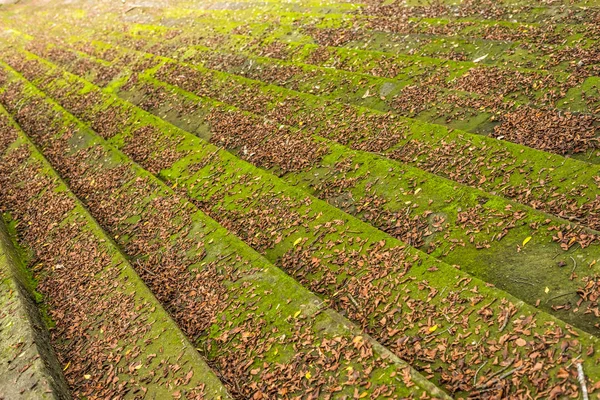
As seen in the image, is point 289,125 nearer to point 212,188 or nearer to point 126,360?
point 212,188

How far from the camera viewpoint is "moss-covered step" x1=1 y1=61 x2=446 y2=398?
14.7 feet

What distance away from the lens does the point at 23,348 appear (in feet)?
17.6

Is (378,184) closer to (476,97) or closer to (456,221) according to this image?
(456,221)

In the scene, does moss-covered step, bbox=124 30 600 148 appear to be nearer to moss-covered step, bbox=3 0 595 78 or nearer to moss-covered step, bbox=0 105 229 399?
moss-covered step, bbox=3 0 595 78

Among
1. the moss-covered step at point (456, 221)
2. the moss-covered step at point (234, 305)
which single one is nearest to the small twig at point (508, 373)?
the moss-covered step at point (234, 305)

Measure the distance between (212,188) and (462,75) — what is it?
5.83m

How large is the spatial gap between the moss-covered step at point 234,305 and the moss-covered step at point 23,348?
4.93 feet

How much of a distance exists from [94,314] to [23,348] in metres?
0.92

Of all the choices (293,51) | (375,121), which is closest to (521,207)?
(375,121)

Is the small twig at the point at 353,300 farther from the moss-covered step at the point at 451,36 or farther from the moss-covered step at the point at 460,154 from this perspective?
the moss-covered step at the point at 451,36

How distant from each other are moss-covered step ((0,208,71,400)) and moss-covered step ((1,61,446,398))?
1.50 m

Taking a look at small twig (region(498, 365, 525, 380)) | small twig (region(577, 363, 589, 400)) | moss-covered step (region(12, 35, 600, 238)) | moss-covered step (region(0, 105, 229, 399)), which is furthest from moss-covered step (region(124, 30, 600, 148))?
moss-covered step (region(0, 105, 229, 399))

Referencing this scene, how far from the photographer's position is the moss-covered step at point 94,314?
4984mm

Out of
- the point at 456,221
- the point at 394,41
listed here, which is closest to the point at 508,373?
the point at 456,221
